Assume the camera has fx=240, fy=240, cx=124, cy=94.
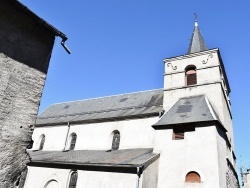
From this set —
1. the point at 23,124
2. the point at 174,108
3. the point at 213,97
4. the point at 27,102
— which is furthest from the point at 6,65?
the point at 213,97

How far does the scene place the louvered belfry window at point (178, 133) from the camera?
13.6 m

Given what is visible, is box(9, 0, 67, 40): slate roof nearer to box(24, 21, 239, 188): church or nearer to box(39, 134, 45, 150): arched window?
box(24, 21, 239, 188): church

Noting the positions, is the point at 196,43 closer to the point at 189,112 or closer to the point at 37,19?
the point at 189,112

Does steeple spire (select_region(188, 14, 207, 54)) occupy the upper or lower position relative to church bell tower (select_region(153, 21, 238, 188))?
upper

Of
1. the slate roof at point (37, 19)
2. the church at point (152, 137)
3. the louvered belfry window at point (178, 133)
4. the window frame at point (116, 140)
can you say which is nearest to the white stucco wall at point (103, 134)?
the church at point (152, 137)

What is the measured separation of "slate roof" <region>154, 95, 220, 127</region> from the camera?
13538 millimetres

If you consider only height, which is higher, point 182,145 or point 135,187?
point 182,145

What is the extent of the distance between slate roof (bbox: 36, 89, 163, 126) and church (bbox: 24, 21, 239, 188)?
9 centimetres

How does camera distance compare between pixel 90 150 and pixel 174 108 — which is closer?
pixel 174 108

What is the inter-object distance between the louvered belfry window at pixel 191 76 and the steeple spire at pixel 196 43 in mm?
2324

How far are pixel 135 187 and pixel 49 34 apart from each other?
25.7 ft

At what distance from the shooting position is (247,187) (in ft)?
95.1

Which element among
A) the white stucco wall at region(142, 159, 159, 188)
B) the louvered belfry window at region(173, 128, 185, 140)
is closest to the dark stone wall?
Answer: the white stucco wall at region(142, 159, 159, 188)

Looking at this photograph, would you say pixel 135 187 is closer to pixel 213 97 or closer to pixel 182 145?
pixel 182 145
